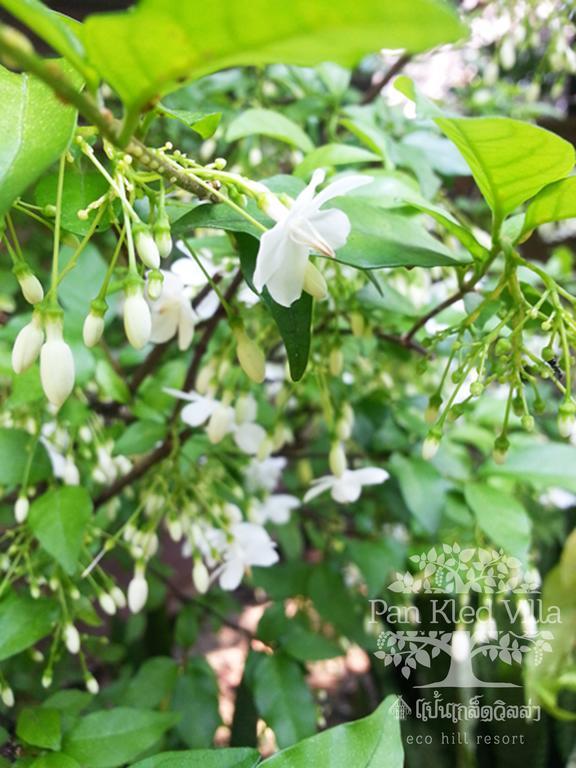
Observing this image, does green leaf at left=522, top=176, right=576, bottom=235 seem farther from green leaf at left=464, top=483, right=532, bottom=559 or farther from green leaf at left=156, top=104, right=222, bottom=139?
green leaf at left=464, top=483, right=532, bottom=559

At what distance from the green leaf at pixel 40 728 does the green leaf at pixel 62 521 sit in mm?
135

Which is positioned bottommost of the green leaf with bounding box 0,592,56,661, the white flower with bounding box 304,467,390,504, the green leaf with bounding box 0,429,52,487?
the green leaf with bounding box 0,592,56,661

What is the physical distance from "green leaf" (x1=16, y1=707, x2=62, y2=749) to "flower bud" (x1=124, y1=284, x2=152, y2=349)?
37cm

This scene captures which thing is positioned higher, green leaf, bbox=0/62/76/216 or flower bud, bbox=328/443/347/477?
green leaf, bbox=0/62/76/216

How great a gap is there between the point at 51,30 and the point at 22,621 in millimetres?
520

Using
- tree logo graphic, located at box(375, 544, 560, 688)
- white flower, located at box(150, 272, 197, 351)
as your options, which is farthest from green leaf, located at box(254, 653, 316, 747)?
white flower, located at box(150, 272, 197, 351)

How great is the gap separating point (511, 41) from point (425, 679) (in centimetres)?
111

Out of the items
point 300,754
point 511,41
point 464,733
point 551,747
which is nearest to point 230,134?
point 300,754

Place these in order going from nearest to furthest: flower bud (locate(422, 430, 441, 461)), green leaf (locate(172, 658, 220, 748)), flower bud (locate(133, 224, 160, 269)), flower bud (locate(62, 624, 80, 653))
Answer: flower bud (locate(133, 224, 160, 269)), flower bud (locate(422, 430, 441, 461)), flower bud (locate(62, 624, 80, 653)), green leaf (locate(172, 658, 220, 748))

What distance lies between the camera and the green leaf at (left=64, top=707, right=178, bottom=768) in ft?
1.82

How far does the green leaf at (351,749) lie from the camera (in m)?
0.44

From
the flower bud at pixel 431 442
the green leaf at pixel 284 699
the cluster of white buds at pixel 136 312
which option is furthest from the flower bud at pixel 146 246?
the green leaf at pixel 284 699

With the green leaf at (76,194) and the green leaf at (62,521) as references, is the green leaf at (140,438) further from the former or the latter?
the green leaf at (76,194)

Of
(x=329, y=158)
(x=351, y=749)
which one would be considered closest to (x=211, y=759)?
(x=351, y=749)
